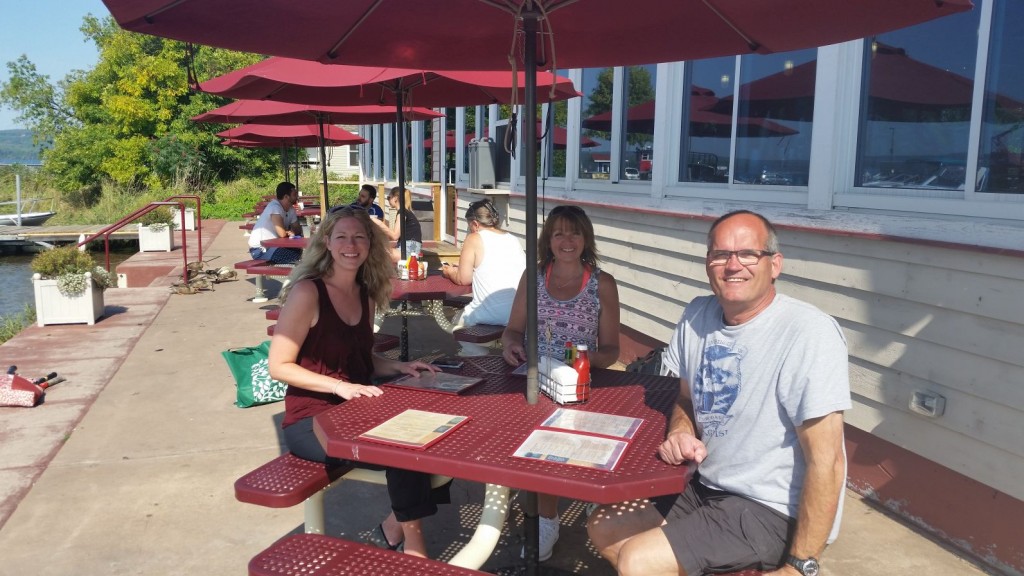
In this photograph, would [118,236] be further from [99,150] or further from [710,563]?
[710,563]

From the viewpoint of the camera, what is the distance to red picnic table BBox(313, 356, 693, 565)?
76.4 inches

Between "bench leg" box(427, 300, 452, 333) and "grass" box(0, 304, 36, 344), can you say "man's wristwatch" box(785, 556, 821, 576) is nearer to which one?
"bench leg" box(427, 300, 452, 333)

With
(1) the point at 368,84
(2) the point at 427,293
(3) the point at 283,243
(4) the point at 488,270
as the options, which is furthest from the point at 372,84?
(3) the point at 283,243

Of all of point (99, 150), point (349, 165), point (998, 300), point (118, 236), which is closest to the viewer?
Answer: point (998, 300)

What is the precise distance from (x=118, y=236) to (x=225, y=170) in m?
10.8

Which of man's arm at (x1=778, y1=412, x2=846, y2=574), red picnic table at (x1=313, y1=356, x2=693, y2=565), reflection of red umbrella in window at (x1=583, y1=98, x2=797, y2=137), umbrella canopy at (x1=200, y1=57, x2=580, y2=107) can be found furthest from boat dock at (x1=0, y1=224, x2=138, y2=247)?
man's arm at (x1=778, y1=412, x2=846, y2=574)

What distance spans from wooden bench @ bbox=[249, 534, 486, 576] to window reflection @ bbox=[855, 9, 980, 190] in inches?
107

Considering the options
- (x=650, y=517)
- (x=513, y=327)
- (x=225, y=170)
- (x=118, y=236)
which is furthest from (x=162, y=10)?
(x=225, y=170)

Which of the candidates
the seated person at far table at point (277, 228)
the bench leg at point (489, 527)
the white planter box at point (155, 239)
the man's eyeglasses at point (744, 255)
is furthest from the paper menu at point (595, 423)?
the white planter box at point (155, 239)

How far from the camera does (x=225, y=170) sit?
31.0 metres

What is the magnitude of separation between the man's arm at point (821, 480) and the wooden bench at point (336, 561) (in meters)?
0.89

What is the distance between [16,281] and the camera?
1560 centimetres

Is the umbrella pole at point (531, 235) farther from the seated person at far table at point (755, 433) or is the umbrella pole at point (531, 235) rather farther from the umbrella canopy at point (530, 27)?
the seated person at far table at point (755, 433)

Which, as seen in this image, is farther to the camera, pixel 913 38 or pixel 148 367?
pixel 148 367
